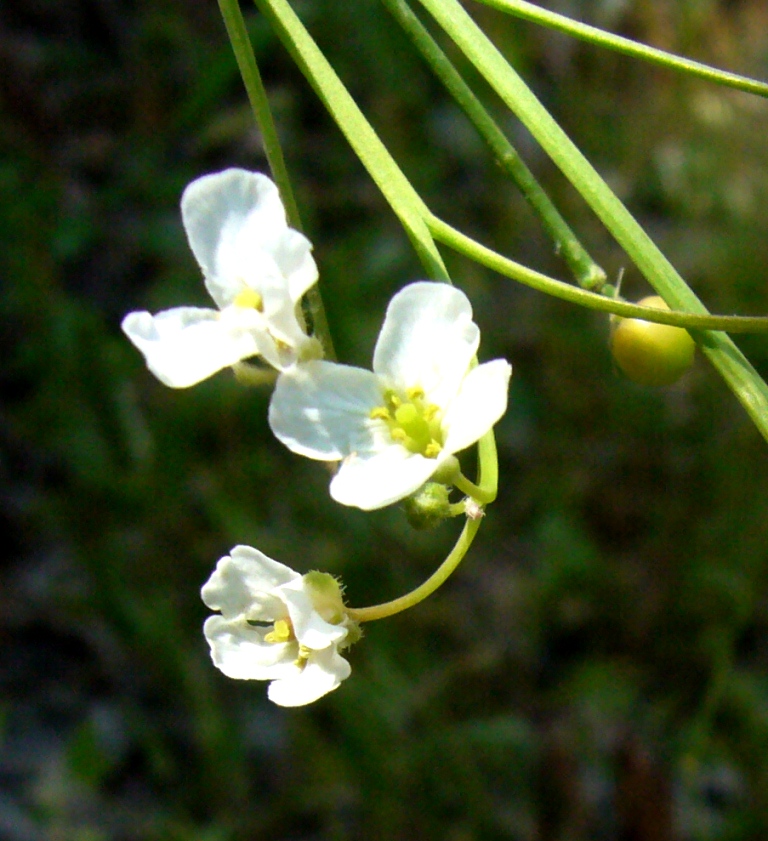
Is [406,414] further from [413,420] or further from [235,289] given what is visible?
[235,289]

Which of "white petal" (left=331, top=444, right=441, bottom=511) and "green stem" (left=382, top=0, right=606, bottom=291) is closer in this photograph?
"white petal" (left=331, top=444, right=441, bottom=511)

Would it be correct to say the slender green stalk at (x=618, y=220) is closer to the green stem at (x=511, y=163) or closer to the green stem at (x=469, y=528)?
the green stem at (x=511, y=163)

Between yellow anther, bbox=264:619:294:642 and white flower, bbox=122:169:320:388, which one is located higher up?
white flower, bbox=122:169:320:388

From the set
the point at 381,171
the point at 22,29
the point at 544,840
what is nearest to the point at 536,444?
the point at 544,840

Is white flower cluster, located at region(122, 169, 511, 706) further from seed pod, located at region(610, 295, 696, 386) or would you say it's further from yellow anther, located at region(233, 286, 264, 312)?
seed pod, located at region(610, 295, 696, 386)

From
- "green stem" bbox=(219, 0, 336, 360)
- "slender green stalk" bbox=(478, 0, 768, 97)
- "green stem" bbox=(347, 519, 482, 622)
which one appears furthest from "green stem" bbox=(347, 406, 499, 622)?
"slender green stalk" bbox=(478, 0, 768, 97)

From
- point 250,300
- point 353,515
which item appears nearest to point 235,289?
point 250,300

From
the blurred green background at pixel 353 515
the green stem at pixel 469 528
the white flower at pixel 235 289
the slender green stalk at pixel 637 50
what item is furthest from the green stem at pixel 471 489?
the blurred green background at pixel 353 515
